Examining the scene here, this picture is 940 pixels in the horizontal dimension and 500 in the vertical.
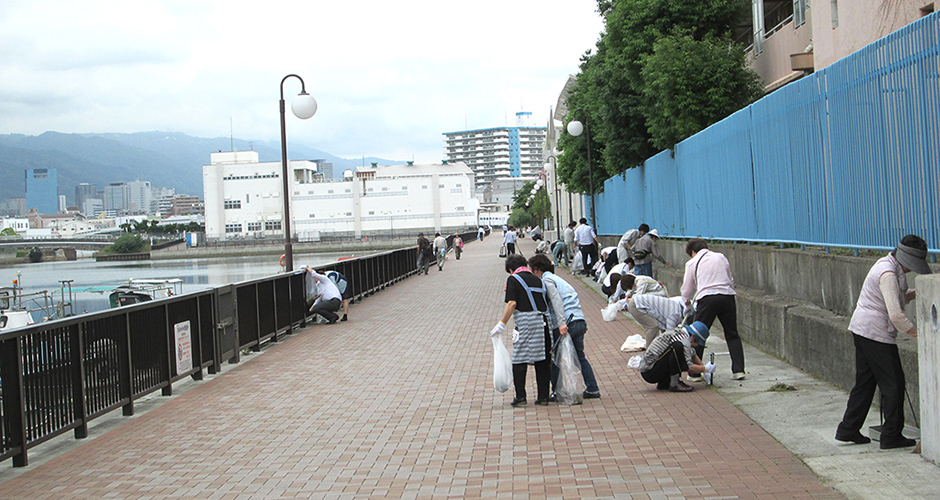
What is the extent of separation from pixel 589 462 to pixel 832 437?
1825mm

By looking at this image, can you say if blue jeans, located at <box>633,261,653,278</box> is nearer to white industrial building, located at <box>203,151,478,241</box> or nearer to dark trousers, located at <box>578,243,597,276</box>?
dark trousers, located at <box>578,243,597,276</box>

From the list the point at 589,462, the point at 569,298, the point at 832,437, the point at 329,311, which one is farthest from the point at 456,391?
the point at 329,311

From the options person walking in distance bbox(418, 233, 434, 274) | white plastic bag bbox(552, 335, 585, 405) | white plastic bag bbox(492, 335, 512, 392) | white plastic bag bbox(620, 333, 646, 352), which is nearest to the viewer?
white plastic bag bbox(492, 335, 512, 392)

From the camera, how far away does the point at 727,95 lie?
19.7 m

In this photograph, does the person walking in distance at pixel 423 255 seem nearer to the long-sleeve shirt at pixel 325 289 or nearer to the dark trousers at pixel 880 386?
the long-sleeve shirt at pixel 325 289

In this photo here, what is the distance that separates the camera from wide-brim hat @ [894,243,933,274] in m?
5.32

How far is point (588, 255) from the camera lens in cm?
2547

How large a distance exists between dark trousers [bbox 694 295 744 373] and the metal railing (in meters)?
5.87

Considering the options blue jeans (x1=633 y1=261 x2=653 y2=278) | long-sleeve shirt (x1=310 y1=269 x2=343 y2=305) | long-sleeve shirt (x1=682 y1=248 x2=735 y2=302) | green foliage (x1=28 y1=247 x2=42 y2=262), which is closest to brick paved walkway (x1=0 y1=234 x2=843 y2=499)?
long-sleeve shirt (x1=682 y1=248 x2=735 y2=302)

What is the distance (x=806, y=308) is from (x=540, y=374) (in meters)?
3.17

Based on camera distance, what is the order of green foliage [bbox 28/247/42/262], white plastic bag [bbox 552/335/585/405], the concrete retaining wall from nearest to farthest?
the concrete retaining wall, white plastic bag [bbox 552/335/585/405], green foliage [bbox 28/247/42/262]

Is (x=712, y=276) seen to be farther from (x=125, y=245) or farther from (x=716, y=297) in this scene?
(x=125, y=245)

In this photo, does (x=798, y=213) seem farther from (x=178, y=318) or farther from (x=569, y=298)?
(x=178, y=318)

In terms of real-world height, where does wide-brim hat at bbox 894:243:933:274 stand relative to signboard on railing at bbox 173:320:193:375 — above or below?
above
